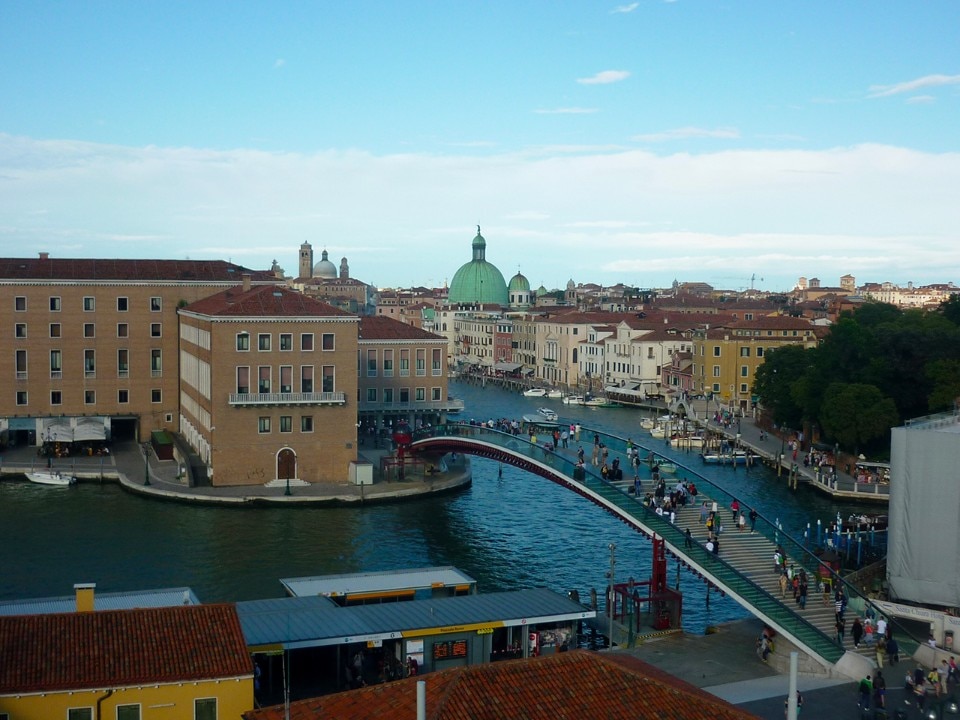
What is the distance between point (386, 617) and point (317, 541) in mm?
9955

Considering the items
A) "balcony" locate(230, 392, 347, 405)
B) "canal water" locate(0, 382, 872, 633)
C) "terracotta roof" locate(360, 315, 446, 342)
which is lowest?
"canal water" locate(0, 382, 872, 633)

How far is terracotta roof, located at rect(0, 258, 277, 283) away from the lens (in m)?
40.1

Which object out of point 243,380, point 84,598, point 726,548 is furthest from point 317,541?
point 84,598

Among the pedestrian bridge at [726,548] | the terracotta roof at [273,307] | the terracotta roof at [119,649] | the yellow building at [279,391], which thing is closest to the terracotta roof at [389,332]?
the terracotta roof at [273,307]

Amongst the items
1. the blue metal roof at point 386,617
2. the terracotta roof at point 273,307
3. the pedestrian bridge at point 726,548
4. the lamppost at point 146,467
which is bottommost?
the lamppost at point 146,467

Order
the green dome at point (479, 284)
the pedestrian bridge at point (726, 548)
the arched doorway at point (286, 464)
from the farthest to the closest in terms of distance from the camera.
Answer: the green dome at point (479, 284), the arched doorway at point (286, 464), the pedestrian bridge at point (726, 548)

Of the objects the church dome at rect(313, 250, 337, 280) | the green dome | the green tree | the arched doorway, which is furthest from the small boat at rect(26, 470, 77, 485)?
the church dome at rect(313, 250, 337, 280)

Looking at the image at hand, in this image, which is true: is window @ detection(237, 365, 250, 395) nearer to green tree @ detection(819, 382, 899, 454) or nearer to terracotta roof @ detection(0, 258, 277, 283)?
terracotta roof @ detection(0, 258, 277, 283)

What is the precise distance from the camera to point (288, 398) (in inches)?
1291

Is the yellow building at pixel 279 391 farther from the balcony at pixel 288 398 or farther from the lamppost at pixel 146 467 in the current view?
the lamppost at pixel 146 467

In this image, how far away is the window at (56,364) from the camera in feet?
131

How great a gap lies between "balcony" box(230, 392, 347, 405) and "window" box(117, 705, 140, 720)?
66.9 feet

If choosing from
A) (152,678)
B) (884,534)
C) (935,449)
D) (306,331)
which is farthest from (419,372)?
(152,678)

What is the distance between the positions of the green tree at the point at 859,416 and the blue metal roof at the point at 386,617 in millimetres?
22144
